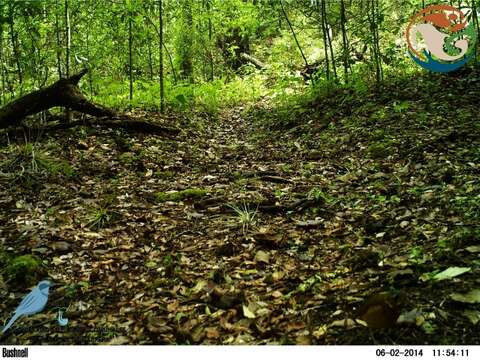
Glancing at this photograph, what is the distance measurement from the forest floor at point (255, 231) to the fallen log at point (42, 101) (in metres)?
0.45

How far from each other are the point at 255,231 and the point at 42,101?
14.0ft

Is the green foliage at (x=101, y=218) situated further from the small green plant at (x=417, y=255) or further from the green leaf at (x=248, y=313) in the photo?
the small green plant at (x=417, y=255)

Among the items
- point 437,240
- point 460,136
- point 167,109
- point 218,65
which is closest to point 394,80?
point 460,136

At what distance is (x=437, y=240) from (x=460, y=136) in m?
2.78

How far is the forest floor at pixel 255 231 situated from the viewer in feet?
8.32

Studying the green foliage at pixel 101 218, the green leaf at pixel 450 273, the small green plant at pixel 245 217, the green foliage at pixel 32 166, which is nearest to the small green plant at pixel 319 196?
the small green plant at pixel 245 217

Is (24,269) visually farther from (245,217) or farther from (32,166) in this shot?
(32,166)

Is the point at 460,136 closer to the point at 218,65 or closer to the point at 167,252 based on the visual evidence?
the point at 167,252

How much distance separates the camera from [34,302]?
117 inches

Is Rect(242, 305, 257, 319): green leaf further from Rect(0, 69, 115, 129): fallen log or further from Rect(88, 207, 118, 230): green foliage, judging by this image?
Rect(0, 69, 115, 129): fallen log

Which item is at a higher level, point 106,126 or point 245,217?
point 106,126

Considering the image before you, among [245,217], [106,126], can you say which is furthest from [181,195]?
[106,126]

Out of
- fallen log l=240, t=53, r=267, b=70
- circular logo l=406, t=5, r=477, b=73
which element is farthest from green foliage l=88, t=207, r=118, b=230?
fallen log l=240, t=53, r=267, b=70

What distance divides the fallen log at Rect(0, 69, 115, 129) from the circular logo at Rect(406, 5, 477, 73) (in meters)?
5.65
